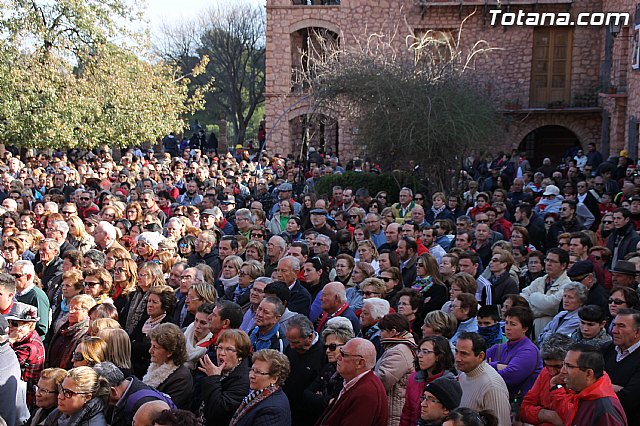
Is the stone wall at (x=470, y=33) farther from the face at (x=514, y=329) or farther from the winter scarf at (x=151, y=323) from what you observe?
the face at (x=514, y=329)

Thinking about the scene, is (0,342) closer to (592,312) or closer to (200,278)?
(200,278)

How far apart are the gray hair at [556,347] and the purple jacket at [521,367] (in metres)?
0.30

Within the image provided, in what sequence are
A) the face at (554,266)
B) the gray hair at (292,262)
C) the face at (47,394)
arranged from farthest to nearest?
1. the gray hair at (292,262)
2. the face at (554,266)
3. the face at (47,394)

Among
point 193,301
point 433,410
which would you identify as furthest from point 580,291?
point 193,301

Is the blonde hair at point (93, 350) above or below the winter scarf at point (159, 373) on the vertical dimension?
above

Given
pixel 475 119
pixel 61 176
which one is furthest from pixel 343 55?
pixel 61 176

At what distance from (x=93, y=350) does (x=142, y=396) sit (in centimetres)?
69

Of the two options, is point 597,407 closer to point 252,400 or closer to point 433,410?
point 433,410

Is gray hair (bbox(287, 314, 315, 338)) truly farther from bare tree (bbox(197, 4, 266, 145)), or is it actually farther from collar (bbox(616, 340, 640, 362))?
bare tree (bbox(197, 4, 266, 145))

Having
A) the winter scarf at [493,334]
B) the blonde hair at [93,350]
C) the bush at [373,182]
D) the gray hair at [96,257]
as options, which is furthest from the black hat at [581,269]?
the bush at [373,182]

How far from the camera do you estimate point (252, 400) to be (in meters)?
5.02

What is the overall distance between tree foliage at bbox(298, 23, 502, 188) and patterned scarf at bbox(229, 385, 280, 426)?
1171cm

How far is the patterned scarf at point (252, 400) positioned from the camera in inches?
196

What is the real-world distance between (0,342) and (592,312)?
413 cm
